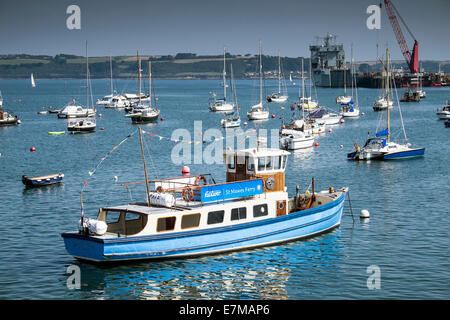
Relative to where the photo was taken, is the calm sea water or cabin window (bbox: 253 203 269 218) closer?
the calm sea water

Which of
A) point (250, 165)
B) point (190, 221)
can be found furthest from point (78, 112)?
point (190, 221)

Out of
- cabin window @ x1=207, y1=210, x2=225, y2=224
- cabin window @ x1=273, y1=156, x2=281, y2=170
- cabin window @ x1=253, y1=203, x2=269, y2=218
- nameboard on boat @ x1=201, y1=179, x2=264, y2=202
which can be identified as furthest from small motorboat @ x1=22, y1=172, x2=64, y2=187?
cabin window @ x1=253, y1=203, x2=269, y2=218

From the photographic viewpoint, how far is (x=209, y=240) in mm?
33844

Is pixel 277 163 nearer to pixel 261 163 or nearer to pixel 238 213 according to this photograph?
pixel 261 163

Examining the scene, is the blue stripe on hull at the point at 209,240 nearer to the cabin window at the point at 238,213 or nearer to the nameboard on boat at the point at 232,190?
the cabin window at the point at 238,213

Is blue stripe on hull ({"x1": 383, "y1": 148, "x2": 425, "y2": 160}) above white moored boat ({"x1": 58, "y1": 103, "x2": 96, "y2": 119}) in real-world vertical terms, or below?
below

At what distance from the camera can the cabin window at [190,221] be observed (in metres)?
33.4

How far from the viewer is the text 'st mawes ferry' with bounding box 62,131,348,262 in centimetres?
3206

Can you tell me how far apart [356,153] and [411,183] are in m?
13.7

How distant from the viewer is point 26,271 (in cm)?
3256

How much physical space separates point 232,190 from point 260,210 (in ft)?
7.32

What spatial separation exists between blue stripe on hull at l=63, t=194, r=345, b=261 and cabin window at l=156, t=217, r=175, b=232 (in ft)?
1.99

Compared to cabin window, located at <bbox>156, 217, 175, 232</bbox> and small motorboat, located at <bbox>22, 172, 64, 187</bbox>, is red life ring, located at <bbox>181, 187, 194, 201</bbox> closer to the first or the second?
cabin window, located at <bbox>156, 217, 175, 232</bbox>

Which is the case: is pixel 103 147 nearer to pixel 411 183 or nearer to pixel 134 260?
pixel 411 183
